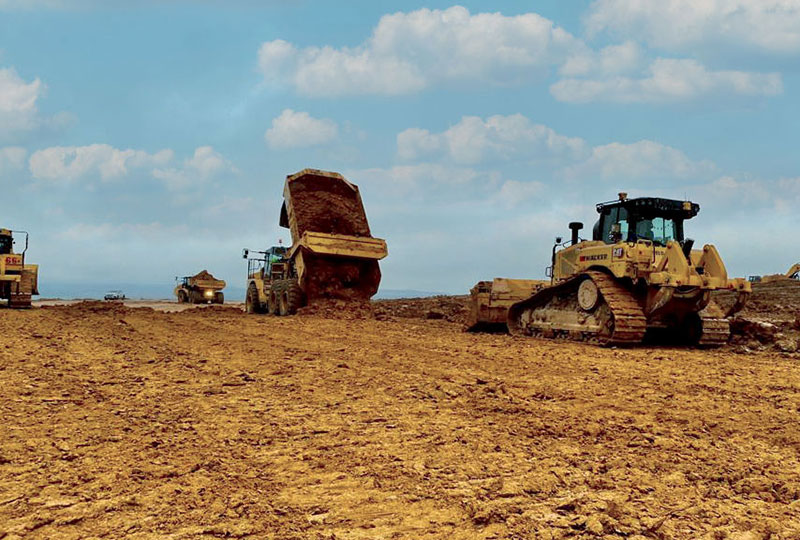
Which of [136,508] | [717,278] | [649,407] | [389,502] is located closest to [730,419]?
[649,407]

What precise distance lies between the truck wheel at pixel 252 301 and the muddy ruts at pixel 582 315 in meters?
10.4

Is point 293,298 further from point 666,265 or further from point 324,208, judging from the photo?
point 666,265

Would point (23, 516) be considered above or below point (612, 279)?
below

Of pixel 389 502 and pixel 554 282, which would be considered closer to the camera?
pixel 389 502

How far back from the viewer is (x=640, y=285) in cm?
1061

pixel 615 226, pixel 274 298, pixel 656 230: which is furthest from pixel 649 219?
pixel 274 298

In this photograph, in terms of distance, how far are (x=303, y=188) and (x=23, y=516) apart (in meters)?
14.5

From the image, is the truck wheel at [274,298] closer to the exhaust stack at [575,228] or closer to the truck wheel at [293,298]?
the truck wheel at [293,298]

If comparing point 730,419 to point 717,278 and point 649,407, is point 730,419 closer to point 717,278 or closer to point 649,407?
point 649,407

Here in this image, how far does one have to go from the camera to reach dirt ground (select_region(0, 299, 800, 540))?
265 centimetres

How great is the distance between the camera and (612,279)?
10766mm

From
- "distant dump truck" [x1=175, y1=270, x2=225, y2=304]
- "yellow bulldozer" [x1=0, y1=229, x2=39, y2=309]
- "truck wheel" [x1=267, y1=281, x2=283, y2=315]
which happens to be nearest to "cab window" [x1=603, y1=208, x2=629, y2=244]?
"truck wheel" [x1=267, y1=281, x2=283, y2=315]

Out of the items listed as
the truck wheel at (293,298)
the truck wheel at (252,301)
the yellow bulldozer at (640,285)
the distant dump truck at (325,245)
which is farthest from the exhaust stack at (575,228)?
the truck wheel at (252,301)

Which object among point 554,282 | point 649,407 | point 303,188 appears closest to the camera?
point 649,407
